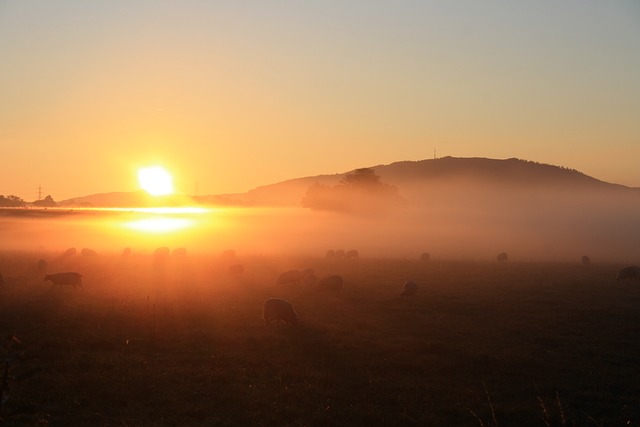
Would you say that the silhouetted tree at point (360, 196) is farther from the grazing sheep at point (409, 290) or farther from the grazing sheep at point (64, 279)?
the grazing sheep at point (64, 279)

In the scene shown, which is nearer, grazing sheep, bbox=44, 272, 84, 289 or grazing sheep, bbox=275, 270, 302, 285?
grazing sheep, bbox=44, 272, 84, 289

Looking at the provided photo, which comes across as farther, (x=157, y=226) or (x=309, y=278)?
(x=157, y=226)

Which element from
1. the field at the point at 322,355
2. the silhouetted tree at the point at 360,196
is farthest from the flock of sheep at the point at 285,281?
the silhouetted tree at the point at 360,196

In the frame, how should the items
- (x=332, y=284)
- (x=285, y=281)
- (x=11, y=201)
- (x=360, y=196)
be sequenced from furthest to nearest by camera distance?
1. (x=11, y=201)
2. (x=360, y=196)
3. (x=285, y=281)
4. (x=332, y=284)

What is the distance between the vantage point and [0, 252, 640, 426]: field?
11141 mm

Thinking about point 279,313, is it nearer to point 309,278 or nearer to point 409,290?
point 409,290

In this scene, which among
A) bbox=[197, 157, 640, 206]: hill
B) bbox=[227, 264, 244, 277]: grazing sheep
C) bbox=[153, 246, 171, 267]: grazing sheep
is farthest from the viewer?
bbox=[197, 157, 640, 206]: hill

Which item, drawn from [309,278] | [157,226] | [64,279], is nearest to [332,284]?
[309,278]

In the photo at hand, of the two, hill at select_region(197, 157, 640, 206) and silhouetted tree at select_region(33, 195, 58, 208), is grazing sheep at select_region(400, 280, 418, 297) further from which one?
silhouetted tree at select_region(33, 195, 58, 208)

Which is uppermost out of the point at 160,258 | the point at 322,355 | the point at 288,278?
the point at 160,258

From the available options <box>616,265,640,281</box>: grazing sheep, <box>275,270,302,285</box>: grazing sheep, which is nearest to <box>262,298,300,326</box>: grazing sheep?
<box>275,270,302,285</box>: grazing sheep

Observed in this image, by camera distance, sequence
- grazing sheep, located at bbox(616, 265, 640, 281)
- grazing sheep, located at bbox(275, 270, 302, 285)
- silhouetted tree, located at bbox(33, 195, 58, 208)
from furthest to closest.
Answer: silhouetted tree, located at bbox(33, 195, 58, 208), grazing sheep, located at bbox(616, 265, 640, 281), grazing sheep, located at bbox(275, 270, 302, 285)

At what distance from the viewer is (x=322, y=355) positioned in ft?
49.7

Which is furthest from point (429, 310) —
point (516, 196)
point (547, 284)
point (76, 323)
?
point (516, 196)
